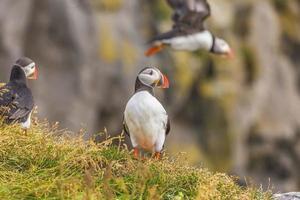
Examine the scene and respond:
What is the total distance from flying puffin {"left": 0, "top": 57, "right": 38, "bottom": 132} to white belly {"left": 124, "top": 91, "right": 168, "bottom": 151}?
31.5 inches

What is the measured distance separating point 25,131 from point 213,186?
159 cm

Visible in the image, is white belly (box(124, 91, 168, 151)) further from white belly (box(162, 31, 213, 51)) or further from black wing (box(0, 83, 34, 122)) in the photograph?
white belly (box(162, 31, 213, 51))

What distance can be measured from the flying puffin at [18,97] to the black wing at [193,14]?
22.6ft

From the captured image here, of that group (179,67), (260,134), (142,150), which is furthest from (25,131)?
(260,134)

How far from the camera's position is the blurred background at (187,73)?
21.3m

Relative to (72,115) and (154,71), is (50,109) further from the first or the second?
(154,71)

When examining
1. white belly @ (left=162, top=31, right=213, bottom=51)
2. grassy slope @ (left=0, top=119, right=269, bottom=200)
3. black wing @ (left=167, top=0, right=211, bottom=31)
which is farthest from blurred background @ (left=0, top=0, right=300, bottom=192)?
grassy slope @ (left=0, top=119, right=269, bottom=200)

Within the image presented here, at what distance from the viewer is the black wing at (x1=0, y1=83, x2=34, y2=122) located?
806cm

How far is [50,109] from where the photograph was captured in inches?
829

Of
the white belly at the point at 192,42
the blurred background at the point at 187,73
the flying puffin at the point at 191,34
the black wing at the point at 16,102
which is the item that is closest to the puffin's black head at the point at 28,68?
the black wing at the point at 16,102

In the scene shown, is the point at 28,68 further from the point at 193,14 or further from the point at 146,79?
the point at 193,14

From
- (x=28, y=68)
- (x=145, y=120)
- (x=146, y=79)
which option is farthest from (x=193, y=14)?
(x=145, y=120)

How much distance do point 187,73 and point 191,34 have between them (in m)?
8.10

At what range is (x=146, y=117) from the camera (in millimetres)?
7797
